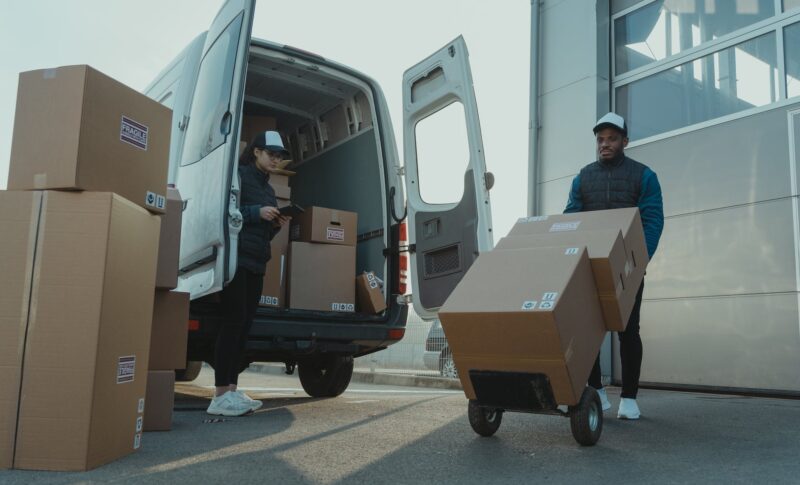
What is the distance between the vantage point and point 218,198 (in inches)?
148

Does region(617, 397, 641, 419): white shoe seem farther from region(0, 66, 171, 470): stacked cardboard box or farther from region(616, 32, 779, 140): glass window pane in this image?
region(616, 32, 779, 140): glass window pane

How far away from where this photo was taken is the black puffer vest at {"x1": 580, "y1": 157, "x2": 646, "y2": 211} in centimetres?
368

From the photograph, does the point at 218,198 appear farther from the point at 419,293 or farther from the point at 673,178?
the point at 673,178

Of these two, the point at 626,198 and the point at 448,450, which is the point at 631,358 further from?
the point at 448,450

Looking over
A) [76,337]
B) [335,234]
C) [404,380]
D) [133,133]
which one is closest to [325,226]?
[335,234]

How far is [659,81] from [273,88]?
11.1 feet

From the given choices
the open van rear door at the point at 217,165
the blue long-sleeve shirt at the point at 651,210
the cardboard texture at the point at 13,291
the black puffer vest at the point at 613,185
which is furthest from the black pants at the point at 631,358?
the cardboard texture at the point at 13,291

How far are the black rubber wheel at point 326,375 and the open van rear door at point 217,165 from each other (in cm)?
153

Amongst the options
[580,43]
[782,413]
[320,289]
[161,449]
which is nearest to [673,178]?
[580,43]

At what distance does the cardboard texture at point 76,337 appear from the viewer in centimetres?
230

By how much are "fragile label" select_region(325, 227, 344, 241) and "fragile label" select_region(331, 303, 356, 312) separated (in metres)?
0.46

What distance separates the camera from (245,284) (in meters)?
3.85

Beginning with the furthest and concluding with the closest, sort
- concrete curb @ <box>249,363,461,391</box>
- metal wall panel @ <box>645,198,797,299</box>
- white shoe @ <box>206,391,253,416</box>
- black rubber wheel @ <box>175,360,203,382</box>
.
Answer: concrete curb @ <box>249,363,461,391</box> → black rubber wheel @ <box>175,360,203,382</box> → metal wall panel @ <box>645,198,797,299</box> → white shoe @ <box>206,391,253,416</box>

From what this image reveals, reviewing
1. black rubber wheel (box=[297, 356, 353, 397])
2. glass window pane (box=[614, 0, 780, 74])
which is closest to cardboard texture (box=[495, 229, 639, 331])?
black rubber wheel (box=[297, 356, 353, 397])
